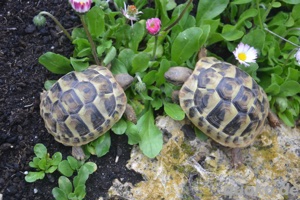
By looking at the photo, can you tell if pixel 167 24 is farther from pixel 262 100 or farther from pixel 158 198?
pixel 158 198

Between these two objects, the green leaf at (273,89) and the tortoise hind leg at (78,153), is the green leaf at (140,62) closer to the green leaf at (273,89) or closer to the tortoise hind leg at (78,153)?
the tortoise hind leg at (78,153)

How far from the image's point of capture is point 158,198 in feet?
12.0

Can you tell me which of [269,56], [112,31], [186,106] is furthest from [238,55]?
[112,31]

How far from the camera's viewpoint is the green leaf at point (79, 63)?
3830 millimetres

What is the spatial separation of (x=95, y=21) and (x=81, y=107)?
0.75 metres

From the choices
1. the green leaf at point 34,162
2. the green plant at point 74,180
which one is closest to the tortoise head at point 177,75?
the green plant at point 74,180

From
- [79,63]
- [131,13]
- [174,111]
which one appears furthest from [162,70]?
[79,63]

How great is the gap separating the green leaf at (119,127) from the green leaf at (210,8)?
4.02 feet

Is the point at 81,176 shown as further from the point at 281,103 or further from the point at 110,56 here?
the point at 281,103

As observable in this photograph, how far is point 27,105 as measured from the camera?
12.9 feet

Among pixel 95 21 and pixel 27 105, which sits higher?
pixel 95 21

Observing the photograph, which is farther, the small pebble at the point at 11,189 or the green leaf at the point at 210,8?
the green leaf at the point at 210,8

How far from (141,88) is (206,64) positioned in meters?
0.60

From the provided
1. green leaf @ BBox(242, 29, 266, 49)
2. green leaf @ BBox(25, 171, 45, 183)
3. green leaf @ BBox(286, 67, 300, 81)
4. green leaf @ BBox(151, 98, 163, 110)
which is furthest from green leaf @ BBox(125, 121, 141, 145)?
green leaf @ BBox(286, 67, 300, 81)
